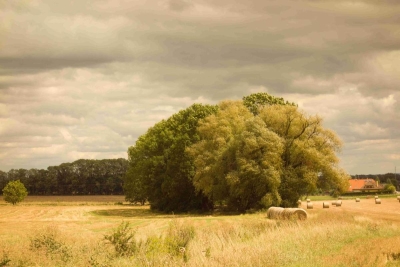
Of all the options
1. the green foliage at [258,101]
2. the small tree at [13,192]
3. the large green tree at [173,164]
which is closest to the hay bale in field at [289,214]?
the large green tree at [173,164]

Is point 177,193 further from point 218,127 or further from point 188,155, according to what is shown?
point 218,127

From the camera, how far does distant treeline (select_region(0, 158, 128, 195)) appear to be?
502 ft

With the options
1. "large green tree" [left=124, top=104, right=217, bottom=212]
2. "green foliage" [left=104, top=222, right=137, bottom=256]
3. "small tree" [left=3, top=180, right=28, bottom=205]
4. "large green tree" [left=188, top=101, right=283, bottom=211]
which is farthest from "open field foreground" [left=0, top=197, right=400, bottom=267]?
"small tree" [left=3, top=180, right=28, bottom=205]

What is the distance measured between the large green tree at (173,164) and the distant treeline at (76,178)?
85245 mm

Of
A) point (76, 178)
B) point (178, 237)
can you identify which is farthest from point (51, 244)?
point (76, 178)

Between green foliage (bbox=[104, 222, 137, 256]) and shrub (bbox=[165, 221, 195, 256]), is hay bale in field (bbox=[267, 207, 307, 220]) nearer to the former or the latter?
shrub (bbox=[165, 221, 195, 256])

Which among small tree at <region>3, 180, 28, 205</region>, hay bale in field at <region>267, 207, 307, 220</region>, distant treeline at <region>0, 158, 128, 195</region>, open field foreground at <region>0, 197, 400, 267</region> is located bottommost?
open field foreground at <region>0, 197, 400, 267</region>

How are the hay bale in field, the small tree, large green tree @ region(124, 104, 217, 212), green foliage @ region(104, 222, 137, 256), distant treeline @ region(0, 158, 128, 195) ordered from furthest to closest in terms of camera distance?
1. distant treeline @ region(0, 158, 128, 195)
2. the small tree
3. large green tree @ region(124, 104, 217, 212)
4. the hay bale in field
5. green foliage @ region(104, 222, 137, 256)

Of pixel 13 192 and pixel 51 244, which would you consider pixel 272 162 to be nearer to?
pixel 51 244

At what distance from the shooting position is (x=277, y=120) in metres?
52.3

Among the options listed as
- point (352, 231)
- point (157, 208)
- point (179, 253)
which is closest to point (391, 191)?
point (157, 208)

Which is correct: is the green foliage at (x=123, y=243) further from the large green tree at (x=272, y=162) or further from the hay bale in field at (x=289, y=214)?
the large green tree at (x=272, y=162)

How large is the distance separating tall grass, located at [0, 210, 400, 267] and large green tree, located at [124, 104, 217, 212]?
35610 millimetres

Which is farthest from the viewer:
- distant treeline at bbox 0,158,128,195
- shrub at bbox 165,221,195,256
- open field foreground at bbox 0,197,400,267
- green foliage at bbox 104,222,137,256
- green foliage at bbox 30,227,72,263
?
distant treeline at bbox 0,158,128,195
